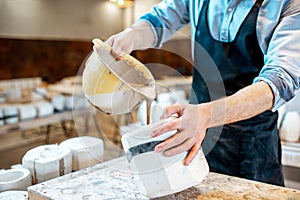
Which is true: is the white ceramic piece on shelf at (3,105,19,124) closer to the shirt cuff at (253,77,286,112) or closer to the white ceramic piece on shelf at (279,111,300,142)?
the white ceramic piece on shelf at (279,111,300,142)

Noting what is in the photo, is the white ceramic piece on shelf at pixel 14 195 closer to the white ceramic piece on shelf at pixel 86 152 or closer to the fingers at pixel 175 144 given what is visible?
the white ceramic piece on shelf at pixel 86 152

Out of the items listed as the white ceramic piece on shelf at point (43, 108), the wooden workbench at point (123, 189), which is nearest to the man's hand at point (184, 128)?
the wooden workbench at point (123, 189)

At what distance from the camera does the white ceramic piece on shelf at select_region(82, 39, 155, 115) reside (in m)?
0.68

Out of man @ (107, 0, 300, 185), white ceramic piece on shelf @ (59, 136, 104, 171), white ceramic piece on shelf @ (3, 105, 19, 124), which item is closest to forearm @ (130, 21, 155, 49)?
man @ (107, 0, 300, 185)

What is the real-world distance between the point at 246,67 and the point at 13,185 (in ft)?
2.25

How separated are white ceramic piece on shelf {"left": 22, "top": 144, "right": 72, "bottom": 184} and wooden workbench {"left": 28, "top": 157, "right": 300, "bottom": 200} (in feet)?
0.25

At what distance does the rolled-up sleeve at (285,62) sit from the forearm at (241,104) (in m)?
0.02

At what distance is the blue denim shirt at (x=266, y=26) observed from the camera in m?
0.66

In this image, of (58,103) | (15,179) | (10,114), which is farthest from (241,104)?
(58,103)

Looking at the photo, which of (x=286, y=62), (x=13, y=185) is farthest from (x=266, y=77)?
(x=13, y=185)

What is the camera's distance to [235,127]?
0.94 m

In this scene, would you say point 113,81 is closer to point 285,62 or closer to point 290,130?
point 285,62

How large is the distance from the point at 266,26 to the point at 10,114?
7.64 ft

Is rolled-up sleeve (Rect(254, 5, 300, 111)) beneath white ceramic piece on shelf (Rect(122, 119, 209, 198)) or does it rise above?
above
